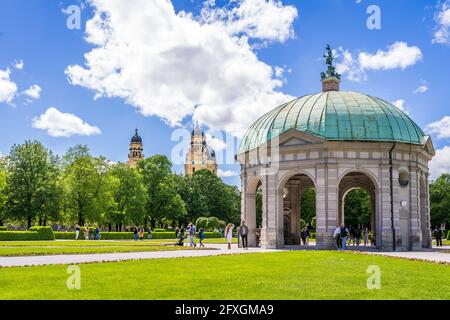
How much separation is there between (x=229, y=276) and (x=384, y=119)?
26.3 metres

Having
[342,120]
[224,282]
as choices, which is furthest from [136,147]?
[224,282]

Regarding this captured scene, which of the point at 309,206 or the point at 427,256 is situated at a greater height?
the point at 309,206

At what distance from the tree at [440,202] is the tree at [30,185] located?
63.3m

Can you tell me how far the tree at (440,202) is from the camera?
299 ft

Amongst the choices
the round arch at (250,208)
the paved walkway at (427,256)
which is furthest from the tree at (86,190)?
the paved walkway at (427,256)

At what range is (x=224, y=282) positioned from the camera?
48.0ft

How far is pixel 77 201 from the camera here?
72.7m

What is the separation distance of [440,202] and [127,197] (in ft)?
180

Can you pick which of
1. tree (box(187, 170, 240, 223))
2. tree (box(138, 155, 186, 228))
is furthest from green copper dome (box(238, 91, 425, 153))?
tree (box(187, 170, 240, 223))

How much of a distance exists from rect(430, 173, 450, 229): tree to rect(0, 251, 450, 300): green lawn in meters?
77.5

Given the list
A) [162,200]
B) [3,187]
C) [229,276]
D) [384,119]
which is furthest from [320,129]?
[162,200]

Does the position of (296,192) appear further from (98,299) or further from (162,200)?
(162,200)

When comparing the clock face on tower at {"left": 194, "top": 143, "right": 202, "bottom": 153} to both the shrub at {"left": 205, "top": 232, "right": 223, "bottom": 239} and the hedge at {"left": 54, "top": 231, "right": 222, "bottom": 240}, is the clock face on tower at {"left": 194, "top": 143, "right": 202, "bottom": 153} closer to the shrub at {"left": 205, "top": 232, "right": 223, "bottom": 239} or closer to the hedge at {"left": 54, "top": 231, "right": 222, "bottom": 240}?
the shrub at {"left": 205, "top": 232, "right": 223, "bottom": 239}

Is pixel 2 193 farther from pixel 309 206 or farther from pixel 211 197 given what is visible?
pixel 309 206
